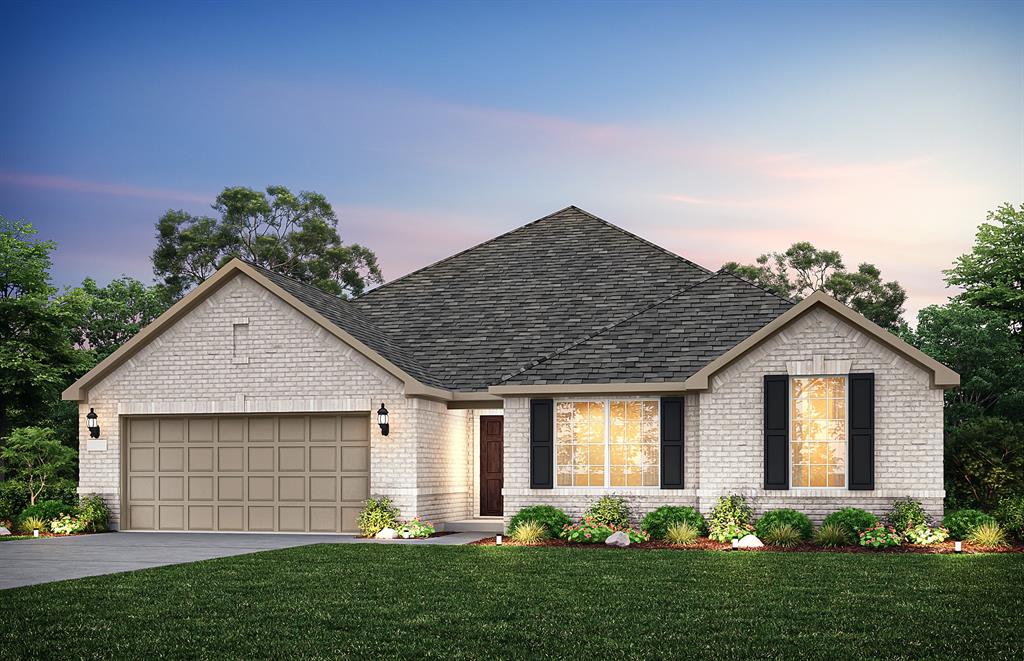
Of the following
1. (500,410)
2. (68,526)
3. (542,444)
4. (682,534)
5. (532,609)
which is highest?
(500,410)

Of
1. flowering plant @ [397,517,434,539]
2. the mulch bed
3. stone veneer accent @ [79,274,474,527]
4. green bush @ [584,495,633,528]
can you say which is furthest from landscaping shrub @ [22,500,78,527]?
green bush @ [584,495,633,528]

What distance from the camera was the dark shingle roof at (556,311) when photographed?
2202 cm

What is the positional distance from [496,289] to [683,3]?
8208 millimetres

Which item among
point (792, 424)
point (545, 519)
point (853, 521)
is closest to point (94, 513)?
point (545, 519)

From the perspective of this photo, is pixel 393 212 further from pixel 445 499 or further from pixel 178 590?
pixel 178 590

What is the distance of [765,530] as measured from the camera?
19.2 meters

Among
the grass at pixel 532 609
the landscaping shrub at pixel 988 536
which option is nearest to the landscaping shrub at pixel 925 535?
the landscaping shrub at pixel 988 536

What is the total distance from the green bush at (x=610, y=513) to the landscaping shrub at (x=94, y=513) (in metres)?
10.0

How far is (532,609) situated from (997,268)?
3867cm

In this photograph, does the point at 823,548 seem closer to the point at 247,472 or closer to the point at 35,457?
the point at 247,472

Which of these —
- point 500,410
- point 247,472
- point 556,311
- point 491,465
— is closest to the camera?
point 247,472

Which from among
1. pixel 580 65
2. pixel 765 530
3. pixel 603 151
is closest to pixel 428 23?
pixel 580 65

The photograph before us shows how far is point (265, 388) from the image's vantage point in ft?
73.9

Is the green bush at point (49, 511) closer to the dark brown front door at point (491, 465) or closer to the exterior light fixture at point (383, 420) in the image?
the exterior light fixture at point (383, 420)
